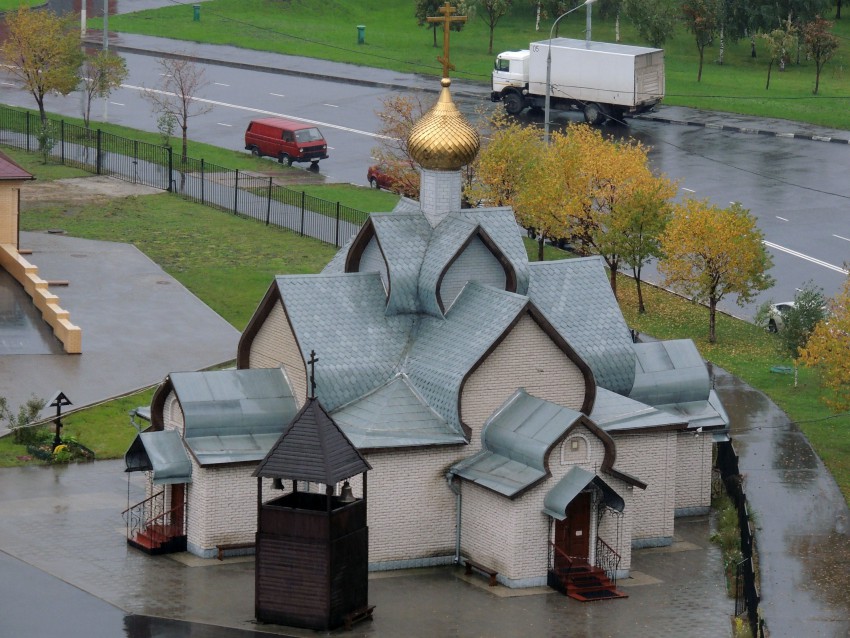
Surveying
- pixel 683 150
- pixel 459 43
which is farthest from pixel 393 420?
pixel 459 43

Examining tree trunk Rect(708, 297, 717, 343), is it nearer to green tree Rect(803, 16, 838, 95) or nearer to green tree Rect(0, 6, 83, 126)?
green tree Rect(0, 6, 83, 126)

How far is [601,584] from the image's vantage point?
33.2m

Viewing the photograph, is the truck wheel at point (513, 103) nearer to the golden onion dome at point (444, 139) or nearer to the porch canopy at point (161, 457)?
the golden onion dome at point (444, 139)

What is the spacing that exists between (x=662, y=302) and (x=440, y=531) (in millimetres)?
21628

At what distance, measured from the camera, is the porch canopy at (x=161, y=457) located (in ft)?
111

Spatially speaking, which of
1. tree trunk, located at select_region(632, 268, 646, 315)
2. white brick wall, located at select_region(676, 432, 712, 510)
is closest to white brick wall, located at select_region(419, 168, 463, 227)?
white brick wall, located at select_region(676, 432, 712, 510)

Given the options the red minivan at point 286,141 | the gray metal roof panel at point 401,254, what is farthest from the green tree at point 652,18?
the gray metal roof panel at point 401,254

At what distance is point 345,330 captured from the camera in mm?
35250

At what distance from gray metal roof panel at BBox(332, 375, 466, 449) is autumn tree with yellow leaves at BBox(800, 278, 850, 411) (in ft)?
32.6

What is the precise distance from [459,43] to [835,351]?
55028 mm

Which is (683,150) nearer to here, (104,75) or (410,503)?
(104,75)

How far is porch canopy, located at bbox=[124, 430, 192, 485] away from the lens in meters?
33.8

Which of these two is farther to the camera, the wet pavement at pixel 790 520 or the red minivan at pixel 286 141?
the red minivan at pixel 286 141

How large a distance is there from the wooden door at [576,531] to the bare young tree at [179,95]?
125 ft
